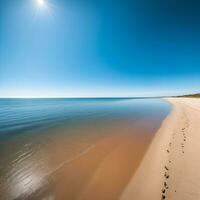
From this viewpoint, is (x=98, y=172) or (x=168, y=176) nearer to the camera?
(x=168, y=176)

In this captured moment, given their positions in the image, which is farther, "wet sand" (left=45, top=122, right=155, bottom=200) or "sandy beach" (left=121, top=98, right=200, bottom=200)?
"wet sand" (left=45, top=122, right=155, bottom=200)

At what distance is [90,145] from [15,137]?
22.7 feet

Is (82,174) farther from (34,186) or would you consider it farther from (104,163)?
(34,186)

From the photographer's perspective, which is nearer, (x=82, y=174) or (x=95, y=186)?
(x=95, y=186)

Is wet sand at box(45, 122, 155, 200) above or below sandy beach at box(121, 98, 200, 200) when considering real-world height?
below

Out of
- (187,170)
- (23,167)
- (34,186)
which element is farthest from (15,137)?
(187,170)

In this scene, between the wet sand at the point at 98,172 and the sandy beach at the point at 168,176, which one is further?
the wet sand at the point at 98,172

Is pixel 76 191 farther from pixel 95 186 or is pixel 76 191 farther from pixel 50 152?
pixel 50 152

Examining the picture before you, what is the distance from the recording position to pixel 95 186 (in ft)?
14.0

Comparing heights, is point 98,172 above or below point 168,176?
below

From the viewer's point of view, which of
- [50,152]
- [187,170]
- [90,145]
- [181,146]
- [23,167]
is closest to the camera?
[187,170]

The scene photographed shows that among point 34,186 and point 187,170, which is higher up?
point 187,170

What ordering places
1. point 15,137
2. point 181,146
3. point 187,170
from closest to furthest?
point 187,170 < point 181,146 < point 15,137

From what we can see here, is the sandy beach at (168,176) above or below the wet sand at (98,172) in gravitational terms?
above
